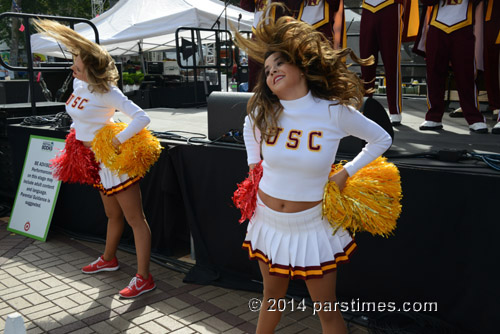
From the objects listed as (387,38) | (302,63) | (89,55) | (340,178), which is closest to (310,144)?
(340,178)

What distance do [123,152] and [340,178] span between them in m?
1.74

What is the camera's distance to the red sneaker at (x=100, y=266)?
4207mm

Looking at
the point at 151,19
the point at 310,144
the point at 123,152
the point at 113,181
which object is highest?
the point at 151,19

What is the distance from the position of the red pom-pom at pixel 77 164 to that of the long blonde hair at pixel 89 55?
0.46 metres

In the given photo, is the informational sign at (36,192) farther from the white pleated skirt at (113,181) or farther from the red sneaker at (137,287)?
the red sneaker at (137,287)

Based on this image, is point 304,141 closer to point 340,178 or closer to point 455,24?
point 340,178

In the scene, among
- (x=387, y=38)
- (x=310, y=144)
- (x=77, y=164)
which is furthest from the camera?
(x=387, y=38)

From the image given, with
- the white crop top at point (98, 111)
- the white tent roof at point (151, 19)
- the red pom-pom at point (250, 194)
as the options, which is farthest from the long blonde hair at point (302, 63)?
the white tent roof at point (151, 19)

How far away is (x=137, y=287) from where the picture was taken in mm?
3762

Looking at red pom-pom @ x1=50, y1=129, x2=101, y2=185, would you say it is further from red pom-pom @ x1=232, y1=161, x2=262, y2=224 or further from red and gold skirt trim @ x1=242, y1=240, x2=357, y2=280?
red and gold skirt trim @ x1=242, y1=240, x2=357, y2=280

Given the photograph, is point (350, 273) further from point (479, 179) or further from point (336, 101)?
point (336, 101)

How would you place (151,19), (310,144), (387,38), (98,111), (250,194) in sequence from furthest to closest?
(151,19)
(387,38)
(98,111)
(250,194)
(310,144)

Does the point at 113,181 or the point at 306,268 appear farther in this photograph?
the point at 113,181

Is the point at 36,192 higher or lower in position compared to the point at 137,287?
higher
